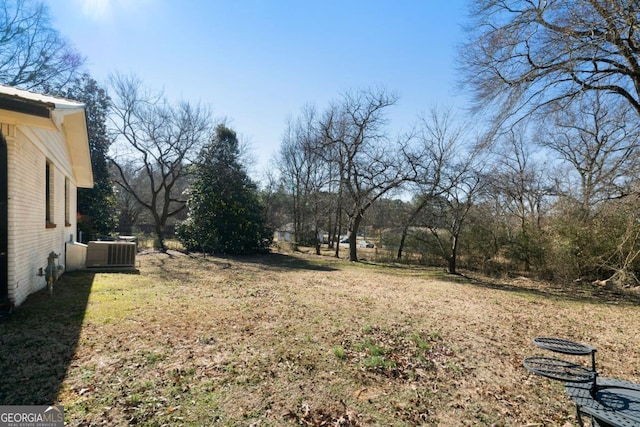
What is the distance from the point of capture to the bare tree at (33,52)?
52.6 ft

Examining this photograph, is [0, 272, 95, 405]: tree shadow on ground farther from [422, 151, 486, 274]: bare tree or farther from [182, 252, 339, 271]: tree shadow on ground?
[422, 151, 486, 274]: bare tree

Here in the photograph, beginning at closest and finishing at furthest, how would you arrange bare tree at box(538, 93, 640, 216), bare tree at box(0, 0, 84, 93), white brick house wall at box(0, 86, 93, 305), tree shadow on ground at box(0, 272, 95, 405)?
tree shadow on ground at box(0, 272, 95, 405) → white brick house wall at box(0, 86, 93, 305) → bare tree at box(538, 93, 640, 216) → bare tree at box(0, 0, 84, 93)

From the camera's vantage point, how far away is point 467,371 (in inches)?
151

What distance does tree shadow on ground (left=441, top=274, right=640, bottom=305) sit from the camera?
9.60 meters

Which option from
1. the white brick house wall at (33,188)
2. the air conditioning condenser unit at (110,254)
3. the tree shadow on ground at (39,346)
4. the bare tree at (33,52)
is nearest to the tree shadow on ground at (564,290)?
the air conditioning condenser unit at (110,254)

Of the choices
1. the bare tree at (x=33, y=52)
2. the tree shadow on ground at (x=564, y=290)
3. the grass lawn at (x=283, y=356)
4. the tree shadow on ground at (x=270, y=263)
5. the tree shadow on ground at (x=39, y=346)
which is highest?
the bare tree at (x=33, y=52)

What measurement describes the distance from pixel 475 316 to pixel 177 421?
605cm

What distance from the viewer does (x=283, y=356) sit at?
12.6 feet

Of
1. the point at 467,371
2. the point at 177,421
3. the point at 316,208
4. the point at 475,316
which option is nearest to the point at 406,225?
the point at 316,208

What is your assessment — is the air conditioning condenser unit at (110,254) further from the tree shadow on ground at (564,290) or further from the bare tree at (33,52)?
the bare tree at (33,52)

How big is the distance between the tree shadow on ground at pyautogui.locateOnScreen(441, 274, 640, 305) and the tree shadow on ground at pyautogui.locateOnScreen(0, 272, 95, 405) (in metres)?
11.5

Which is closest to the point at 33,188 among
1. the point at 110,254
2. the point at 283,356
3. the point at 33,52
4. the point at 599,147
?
the point at 110,254

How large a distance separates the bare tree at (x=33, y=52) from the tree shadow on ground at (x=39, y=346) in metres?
16.9

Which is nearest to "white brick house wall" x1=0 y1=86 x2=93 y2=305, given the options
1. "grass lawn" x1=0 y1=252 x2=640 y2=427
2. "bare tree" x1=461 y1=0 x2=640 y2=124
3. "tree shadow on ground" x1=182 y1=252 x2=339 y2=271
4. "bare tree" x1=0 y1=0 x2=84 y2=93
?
"grass lawn" x1=0 y1=252 x2=640 y2=427
